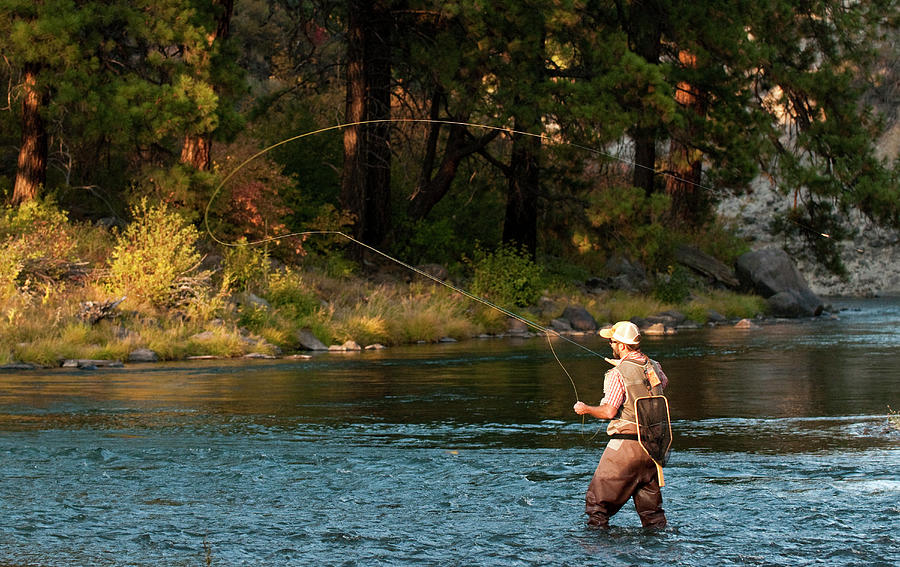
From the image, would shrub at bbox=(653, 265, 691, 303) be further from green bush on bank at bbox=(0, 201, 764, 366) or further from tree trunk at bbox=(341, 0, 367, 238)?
tree trunk at bbox=(341, 0, 367, 238)

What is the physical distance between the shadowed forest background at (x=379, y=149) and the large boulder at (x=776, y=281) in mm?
1112

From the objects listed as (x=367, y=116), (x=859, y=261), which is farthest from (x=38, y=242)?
(x=859, y=261)

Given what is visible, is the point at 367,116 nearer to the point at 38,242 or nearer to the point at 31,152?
the point at 31,152

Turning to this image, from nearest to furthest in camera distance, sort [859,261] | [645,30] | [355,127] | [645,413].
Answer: [645,413], [355,127], [645,30], [859,261]

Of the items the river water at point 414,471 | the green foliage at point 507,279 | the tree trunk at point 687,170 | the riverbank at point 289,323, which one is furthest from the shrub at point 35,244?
the tree trunk at point 687,170

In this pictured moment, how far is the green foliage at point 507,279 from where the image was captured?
95.8 ft

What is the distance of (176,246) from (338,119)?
11247 mm

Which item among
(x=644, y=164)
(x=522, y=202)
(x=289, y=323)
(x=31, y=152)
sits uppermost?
(x=644, y=164)

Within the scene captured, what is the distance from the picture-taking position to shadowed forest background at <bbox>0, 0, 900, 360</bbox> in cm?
2286

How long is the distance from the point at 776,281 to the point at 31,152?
22.9 m

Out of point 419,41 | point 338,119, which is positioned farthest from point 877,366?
point 338,119

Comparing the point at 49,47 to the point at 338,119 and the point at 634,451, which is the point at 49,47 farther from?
the point at 634,451

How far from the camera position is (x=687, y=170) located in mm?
34969

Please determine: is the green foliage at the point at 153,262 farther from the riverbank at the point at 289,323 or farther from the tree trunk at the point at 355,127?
the tree trunk at the point at 355,127
